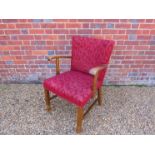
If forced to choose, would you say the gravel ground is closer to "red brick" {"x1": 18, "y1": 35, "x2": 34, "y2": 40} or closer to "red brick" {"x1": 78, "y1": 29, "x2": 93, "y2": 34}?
"red brick" {"x1": 18, "y1": 35, "x2": 34, "y2": 40}

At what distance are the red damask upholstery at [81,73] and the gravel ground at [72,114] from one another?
0.39 meters

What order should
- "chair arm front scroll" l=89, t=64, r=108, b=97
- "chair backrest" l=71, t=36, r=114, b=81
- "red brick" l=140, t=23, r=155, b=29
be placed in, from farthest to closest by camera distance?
"red brick" l=140, t=23, r=155, b=29, "chair backrest" l=71, t=36, r=114, b=81, "chair arm front scroll" l=89, t=64, r=108, b=97

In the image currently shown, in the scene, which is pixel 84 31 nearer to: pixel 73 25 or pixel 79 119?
pixel 73 25

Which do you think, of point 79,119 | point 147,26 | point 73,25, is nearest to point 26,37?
point 73,25

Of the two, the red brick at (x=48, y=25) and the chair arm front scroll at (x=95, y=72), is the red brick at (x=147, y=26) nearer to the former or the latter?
the chair arm front scroll at (x=95, y=72)

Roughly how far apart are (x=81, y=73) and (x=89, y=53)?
26cm

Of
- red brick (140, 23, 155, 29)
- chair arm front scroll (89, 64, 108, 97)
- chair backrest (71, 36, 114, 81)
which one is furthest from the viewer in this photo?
red brick (140, 23, 155, 29)

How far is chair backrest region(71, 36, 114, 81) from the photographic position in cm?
191

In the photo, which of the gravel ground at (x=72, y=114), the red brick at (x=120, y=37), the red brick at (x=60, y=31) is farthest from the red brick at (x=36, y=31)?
the red brick at (x=120, y=37)

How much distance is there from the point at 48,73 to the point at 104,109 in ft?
3.13

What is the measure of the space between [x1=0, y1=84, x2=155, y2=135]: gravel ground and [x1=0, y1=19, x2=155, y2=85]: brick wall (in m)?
0.21

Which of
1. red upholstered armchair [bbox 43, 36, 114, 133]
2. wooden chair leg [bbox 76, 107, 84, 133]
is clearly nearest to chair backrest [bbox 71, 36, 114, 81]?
red upholstered armchair [bbox 43, 36, 114, 133]

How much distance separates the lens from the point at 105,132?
195 cm
